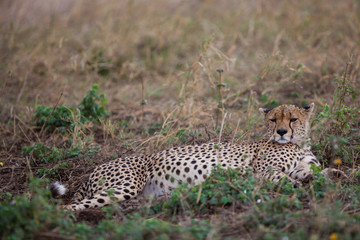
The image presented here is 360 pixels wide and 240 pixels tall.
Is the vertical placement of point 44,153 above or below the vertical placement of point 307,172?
below

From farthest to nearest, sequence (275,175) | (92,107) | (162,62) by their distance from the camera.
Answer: (162,62), (92,107), (275,175)

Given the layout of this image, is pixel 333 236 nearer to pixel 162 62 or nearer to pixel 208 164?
pixel 208 164

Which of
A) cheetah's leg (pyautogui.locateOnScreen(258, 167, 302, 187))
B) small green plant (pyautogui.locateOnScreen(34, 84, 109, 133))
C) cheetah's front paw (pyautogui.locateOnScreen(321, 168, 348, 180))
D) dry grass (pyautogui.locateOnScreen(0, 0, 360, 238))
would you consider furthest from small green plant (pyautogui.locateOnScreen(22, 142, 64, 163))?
cheetah's front paw (pyautogui.locateOnScreen(321, 168, 348, 180))

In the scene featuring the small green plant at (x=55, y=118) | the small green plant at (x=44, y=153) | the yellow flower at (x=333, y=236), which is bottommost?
the small green plant at (x=44, y=153)

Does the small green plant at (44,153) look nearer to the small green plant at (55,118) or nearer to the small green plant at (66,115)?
the small green plant at (66,115)

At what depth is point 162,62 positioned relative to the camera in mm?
8188

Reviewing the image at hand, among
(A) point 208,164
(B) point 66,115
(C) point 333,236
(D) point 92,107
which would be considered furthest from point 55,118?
(C) point 333,236

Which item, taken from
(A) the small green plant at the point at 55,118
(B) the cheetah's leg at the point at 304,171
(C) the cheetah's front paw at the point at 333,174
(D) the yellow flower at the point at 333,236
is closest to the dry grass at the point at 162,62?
(A) the small green plant at the point at 55,118

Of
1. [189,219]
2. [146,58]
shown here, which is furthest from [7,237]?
[146,58]

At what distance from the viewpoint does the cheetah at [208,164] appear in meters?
4.09

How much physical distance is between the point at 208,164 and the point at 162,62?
439 centimetres

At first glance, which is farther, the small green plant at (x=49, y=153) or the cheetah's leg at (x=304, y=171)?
the small green plant at (x=49, y=153)

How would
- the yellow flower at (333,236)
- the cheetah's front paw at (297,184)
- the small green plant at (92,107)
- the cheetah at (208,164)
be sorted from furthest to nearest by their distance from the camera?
the small green plant at (92,107), the cheetah at (208,164), the cheetah's front paw at (297,184), the yellow flower at (333,236)

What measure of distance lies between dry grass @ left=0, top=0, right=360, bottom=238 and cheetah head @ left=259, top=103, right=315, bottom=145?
569 millimetres
